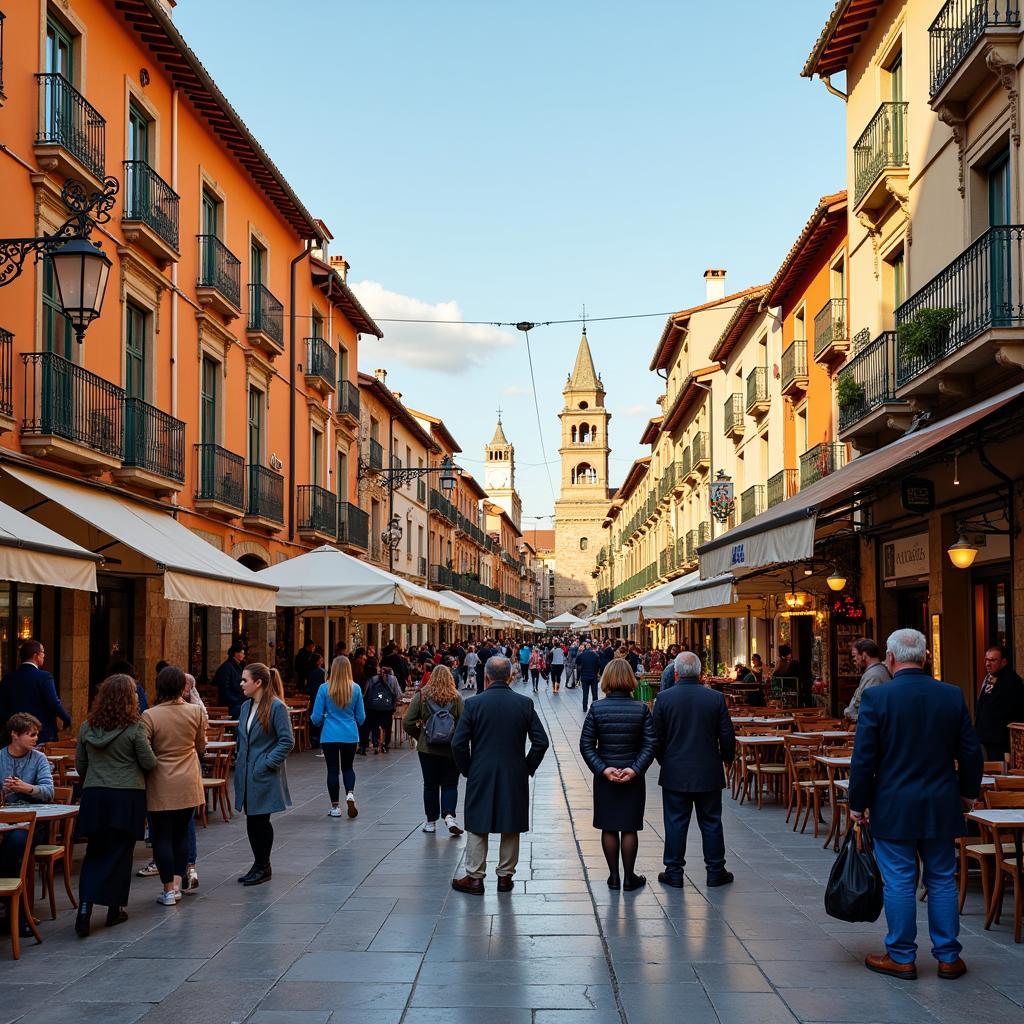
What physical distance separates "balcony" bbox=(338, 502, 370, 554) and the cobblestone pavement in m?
19.5

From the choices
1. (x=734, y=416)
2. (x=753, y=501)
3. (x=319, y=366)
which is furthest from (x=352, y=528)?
(x=734, y=416)

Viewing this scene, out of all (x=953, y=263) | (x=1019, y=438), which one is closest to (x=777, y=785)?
(x=1019, y=438)

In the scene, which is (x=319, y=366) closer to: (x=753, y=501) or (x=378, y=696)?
(x=753, y=501)

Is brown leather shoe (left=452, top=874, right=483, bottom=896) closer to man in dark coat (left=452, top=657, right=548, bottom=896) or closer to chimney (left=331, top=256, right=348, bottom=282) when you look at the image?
man in dark coat (left=452, top=657, right=548, bottom=896)

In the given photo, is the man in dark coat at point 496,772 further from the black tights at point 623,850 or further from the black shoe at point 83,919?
the black shoe at point 83,919

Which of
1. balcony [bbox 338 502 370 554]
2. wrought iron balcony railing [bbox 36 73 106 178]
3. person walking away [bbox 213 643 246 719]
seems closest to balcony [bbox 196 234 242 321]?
wrought iron balcony railing [bbox 36 73 106 178]

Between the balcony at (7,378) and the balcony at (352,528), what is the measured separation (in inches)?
641

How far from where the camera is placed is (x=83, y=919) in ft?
23.4

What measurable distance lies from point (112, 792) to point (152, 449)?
387 inches

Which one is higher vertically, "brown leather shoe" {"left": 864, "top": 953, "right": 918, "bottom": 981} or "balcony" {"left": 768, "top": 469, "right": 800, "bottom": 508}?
"balcony" {"left": 768, "top": 469, "right": 800, "bottom": 508}

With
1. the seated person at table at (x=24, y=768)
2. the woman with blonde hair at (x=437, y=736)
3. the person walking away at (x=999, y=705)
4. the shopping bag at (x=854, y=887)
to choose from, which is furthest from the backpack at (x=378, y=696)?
the shopping bag at (x=854, y=887)

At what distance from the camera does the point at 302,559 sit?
18.7 m

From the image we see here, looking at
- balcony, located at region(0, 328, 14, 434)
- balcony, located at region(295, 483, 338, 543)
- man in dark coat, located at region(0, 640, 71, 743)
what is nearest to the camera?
man in dark coat, located at region(0, 640, 71, 743)

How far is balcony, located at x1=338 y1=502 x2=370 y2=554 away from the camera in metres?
29.4
